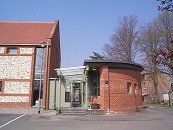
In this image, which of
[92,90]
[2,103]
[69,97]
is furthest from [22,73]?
[92,90]

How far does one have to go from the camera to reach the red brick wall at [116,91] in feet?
76.6

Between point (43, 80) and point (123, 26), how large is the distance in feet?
66.1

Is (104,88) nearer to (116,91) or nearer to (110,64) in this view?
(116,91)

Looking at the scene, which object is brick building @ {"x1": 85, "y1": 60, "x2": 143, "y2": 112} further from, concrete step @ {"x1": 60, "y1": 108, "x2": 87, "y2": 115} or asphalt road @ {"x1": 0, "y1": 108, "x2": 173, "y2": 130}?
asphalt road @ {"x1": 0, "y1": 108, "x2": 173, "y2": 130}

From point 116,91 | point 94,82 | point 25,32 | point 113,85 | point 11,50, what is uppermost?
point 25,32

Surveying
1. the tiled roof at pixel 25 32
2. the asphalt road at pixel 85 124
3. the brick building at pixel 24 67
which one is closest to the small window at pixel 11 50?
the brick building at pixel 24 67

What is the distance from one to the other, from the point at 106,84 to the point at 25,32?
46.7ft

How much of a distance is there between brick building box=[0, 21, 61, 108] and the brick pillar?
7143mm

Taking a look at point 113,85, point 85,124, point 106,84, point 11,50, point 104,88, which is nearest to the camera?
point 85,124

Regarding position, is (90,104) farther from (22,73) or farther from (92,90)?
(22,73)

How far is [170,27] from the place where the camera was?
3922cm

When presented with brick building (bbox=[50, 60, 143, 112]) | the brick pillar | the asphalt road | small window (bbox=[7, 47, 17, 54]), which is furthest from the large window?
small window (bbox=[7, 47, 17, 54])

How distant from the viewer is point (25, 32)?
32.7 m

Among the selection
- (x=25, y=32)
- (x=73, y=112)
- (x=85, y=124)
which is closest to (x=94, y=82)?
(x=73, y=112)
